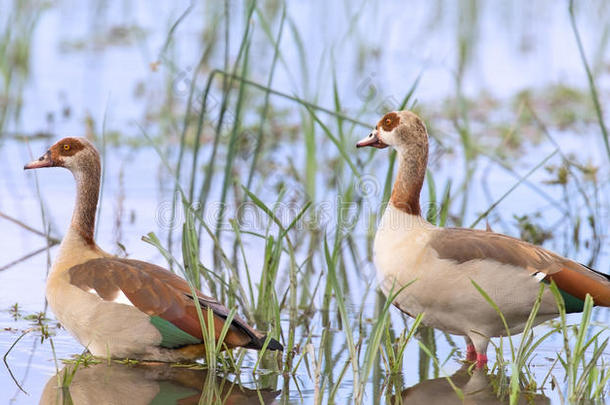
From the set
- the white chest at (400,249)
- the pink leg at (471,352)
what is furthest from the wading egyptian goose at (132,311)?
the pink leg at (471,352)

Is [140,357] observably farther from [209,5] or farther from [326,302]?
[209,5]

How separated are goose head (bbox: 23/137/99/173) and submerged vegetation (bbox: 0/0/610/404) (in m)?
0.27

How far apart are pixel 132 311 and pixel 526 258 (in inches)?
79.3

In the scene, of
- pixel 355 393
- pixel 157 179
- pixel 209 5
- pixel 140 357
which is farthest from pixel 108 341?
pixel 209 5

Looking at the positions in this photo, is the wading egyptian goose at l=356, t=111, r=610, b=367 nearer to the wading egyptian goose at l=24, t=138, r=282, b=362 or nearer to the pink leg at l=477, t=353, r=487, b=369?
the pink leg at l=477, t=353, r=487, b=369

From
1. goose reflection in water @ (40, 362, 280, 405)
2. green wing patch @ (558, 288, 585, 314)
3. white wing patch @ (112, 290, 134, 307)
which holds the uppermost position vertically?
green wing patch @ (558, 288, 585, 314)

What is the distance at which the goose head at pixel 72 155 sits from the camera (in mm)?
6172

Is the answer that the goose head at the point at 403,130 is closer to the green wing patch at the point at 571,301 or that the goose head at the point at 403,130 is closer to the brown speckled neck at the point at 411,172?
the brown speckled neck at the point at 411,172

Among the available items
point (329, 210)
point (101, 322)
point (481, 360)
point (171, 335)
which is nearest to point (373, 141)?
point (481, 360)

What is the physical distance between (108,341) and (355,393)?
4.66 ft

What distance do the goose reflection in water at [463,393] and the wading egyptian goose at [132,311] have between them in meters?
0.70

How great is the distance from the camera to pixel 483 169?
1031 cm

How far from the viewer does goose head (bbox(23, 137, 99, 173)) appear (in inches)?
243

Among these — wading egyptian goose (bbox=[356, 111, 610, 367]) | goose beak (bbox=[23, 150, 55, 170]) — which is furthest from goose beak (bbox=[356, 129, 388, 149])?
goose beak (bbox=[23, 150, 55, 170])
